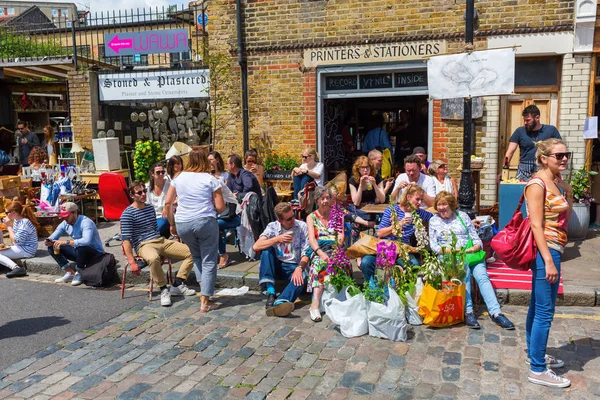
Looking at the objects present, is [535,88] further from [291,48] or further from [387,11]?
[291,48]

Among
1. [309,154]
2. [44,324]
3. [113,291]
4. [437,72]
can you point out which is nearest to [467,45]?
[437,72]

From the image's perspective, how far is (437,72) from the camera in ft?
25.8

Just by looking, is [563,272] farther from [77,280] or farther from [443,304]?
[77,280]

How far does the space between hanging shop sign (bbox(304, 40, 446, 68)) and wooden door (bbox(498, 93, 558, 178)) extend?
1456 mm

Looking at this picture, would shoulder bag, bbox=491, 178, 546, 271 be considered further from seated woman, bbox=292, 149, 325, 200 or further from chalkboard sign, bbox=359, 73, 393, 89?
chalkboard sign, bbox=359, 73, 393, 89

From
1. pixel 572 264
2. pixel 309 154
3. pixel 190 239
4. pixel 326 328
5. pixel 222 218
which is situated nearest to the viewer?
pixel 326 328

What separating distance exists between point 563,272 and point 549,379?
9.59 feet

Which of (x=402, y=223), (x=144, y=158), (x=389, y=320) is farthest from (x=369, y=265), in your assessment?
(x=144, y=158)

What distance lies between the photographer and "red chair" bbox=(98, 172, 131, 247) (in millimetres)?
10359

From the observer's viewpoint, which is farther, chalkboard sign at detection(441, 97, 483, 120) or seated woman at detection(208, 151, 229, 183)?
chalkboard sign at detection(441, 97, 483, 120)

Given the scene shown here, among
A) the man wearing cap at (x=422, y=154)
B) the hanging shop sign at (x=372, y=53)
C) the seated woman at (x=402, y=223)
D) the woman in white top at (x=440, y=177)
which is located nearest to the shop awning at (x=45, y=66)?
the hanging shop sign at (x=372, y=53)

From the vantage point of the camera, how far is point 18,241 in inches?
334

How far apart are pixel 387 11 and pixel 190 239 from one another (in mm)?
5917

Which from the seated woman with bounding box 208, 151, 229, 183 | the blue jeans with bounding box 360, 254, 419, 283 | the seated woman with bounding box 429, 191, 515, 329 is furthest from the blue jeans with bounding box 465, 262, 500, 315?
the seated woman with bounding box 208, 151, 229, 183
